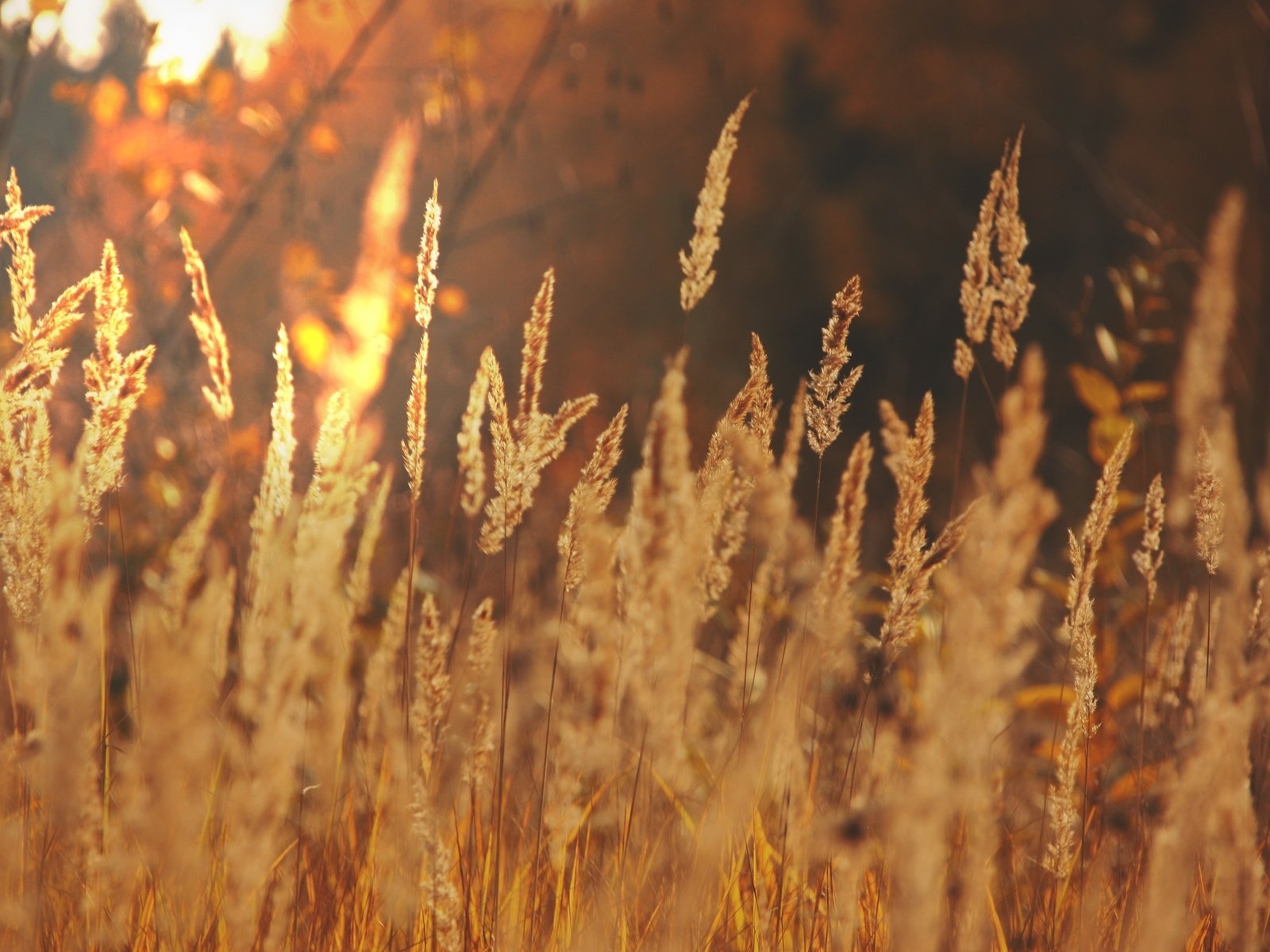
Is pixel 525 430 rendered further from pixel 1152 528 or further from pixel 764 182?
pixel 764 182

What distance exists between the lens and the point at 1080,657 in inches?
49.6

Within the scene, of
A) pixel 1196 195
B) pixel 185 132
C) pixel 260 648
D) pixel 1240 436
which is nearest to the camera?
pixel 260 648

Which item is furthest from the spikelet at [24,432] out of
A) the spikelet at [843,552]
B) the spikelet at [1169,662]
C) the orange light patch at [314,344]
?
the orange light patch at [314,344]

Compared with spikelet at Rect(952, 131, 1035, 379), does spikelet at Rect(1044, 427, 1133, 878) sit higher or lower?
lower

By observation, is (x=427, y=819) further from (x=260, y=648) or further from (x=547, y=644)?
(x=547, y=644)

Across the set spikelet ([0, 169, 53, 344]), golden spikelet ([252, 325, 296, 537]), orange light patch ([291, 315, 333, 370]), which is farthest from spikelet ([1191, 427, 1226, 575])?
orange light patch ([291, 315, 333, 370])

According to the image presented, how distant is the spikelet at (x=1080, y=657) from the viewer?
1.25 m

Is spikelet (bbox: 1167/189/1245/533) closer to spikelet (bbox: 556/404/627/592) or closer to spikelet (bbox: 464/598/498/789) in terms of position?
spikelet (bbox: 556/404/627/592)

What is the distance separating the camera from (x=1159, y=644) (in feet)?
5.69

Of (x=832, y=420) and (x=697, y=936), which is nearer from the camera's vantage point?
(x=697, y=936)

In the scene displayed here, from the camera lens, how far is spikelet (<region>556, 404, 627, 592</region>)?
120 cm

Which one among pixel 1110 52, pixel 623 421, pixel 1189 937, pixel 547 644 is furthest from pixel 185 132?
pixel 1110 52

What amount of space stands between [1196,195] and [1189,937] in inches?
325

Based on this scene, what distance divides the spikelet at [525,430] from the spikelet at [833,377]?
27 cm
